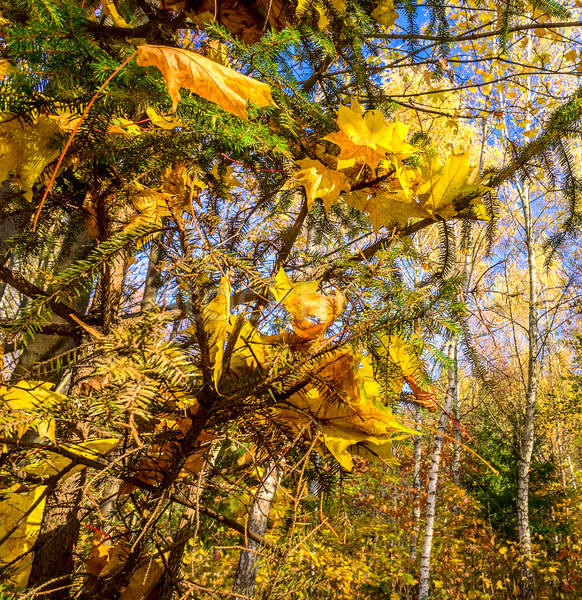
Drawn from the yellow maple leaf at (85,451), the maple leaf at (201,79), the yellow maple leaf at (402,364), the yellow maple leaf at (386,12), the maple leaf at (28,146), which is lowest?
the yellow maple leaf at (85,451)

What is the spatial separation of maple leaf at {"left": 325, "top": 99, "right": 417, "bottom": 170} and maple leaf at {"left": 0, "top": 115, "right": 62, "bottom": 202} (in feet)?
1.42

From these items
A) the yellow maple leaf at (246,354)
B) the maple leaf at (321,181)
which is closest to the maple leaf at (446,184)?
the maple leaf at (321,181)

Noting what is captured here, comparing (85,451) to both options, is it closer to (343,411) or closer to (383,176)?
(343,411)

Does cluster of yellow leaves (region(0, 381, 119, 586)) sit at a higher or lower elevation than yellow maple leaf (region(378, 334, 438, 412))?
lower

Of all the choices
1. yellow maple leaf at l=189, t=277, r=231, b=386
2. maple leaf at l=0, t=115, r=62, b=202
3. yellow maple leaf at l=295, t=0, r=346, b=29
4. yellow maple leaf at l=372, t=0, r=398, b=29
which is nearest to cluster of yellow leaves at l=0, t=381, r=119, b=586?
yellow maple leaf at l=189, t=277, r=231, b=386

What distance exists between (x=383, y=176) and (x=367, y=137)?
0.10 meters

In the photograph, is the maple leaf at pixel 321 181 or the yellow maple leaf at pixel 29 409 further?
the maple leaf at pixel 321 181

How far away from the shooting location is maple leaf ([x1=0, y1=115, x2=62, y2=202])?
1.91 ft

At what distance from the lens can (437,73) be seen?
1.49 metres

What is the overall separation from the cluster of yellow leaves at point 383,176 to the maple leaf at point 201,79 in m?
0.22

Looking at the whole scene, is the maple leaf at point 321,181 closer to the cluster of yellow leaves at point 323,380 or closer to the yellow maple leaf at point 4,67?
the cluster of yellow leaves at point 323,380

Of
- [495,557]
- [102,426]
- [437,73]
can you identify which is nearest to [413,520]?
[495,557]

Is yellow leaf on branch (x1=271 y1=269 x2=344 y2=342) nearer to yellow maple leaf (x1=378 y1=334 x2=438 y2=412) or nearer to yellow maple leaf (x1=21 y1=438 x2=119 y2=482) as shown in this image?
yellow maple leaf (x1=378 y1=334 x2=438 y2=412)

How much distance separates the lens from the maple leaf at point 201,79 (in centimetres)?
45
